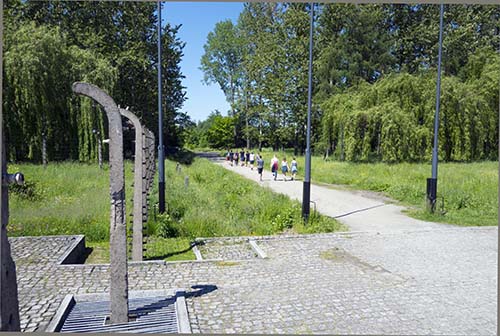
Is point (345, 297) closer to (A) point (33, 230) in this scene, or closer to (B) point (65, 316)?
(B) point (65, 316)

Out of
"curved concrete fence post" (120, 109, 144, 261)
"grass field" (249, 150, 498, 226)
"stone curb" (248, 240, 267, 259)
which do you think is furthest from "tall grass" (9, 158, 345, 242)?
"grass field" (249, 150, 498, 226)

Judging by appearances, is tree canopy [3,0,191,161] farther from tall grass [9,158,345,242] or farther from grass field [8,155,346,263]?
→ grass field [8,155,346,263]

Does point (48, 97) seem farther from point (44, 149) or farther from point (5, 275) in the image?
point (5, 275)

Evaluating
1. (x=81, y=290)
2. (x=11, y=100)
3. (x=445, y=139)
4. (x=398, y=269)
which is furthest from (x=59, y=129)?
(x=445, y=139)

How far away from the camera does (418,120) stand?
22703mm

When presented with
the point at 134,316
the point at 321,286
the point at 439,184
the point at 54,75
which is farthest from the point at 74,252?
the point at 54,75

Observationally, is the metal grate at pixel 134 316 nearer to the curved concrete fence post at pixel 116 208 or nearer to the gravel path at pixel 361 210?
the curved concrete fence post at pixel 116 208

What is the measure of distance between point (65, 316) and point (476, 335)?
483cm

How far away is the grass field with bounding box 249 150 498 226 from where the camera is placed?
11.7 m

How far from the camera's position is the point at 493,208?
1225 centimetres

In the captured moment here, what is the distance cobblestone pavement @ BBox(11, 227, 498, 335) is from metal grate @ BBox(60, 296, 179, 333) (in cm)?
27

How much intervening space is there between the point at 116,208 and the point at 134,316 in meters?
1.35

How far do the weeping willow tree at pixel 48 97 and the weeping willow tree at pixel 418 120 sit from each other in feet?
49.5

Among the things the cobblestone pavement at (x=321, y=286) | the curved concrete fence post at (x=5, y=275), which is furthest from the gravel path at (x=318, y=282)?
the curved concrete fence post at (x=5, y=275)
